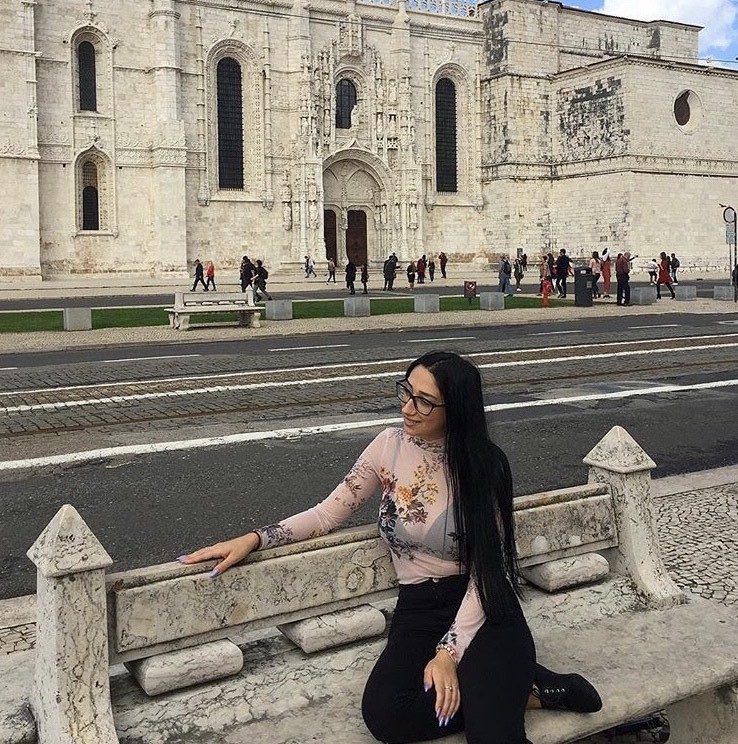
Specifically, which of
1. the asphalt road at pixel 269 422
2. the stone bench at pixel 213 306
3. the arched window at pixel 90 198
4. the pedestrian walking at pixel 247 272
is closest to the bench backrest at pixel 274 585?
the asphalt road at pixel 269 422

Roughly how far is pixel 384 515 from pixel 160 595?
2.78 feet

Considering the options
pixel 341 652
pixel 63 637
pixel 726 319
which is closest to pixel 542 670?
pixel 341 652

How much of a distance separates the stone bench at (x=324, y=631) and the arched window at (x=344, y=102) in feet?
136

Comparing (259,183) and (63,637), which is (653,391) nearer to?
(63,637)

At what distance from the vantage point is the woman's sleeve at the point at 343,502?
3.29 metres

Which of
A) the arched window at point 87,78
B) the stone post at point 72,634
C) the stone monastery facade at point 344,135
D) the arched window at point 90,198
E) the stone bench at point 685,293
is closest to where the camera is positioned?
the stone post at point 72,634

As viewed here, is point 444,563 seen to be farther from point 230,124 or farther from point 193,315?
point 230,124

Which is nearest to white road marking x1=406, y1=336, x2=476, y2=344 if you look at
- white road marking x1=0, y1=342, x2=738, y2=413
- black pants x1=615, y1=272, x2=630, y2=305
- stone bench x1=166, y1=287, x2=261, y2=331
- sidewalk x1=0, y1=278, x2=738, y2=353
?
sidewalk x1=0, y1=278, x2=738, y2=353

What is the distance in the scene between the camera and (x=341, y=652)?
3.24m

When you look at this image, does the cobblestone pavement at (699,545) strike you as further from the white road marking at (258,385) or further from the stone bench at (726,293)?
the stone bench at (726,293)

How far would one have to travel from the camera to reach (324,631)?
3188 millimetres

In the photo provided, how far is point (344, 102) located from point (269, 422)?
1459 inches

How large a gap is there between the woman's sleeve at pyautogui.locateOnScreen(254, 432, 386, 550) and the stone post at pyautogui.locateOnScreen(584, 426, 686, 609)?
1.10m

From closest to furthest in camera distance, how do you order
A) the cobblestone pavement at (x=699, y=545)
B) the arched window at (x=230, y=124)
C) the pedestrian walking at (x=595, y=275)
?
1. the cobblestone pavement at (x=699, y=545)
2. the pedestrian walking at (x=595, y=275)
3. the arched window at (x=230, y=124)
